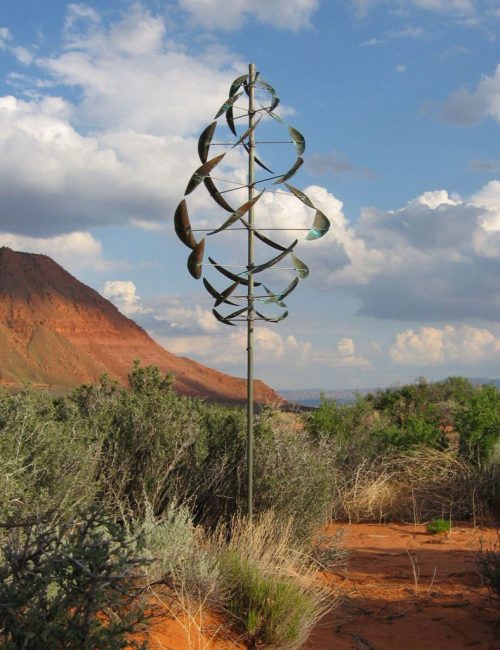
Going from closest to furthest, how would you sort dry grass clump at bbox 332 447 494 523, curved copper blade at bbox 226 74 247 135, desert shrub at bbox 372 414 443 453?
curved copper blade at bbox 226 74 247 135 < dry grass clump at bbox 332 447 494 523 < desert shrub at bbox 372 414 443 453

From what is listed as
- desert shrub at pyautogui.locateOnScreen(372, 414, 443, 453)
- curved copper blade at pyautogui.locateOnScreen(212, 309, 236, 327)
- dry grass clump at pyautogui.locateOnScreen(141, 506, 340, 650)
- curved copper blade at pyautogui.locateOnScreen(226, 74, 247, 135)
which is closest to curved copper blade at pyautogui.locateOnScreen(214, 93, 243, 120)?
curved copper blade at pyautogui.locateOnScreen(226, 74, 247, 135)

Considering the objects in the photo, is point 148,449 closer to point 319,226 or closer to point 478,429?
point 319,226

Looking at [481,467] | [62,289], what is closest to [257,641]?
[481,467]

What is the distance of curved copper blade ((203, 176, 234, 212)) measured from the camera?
8.48m

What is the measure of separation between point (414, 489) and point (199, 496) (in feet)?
15.9

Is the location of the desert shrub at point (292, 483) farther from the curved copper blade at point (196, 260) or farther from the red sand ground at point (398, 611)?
the curved copper blade at point (196, 260)

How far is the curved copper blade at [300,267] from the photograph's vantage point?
8.86 meters

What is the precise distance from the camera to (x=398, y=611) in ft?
23.4

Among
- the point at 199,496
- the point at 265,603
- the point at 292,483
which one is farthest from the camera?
the point at 199,496

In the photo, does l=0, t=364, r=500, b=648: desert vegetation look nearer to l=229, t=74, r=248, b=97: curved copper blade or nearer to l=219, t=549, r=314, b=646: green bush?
l=219, t=549, r=314, b=646: green bush

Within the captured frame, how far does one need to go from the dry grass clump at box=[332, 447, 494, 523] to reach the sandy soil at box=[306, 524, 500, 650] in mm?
1547

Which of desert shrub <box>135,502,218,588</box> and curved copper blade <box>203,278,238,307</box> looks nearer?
desert shrub <box>135,502,218,588</box>

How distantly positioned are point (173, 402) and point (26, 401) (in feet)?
8.03

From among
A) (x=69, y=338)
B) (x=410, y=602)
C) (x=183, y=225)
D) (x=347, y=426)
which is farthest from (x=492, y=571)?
(x=69, y=338)
